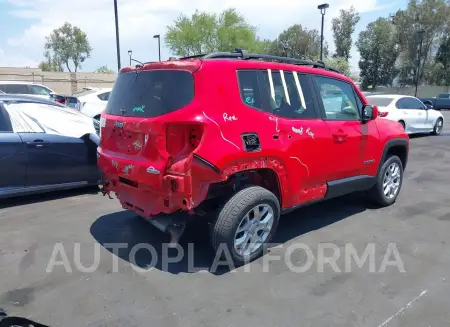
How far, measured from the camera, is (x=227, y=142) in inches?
137

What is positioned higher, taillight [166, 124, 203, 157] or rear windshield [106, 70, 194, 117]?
rear windshield [106, 70, 194, 117]

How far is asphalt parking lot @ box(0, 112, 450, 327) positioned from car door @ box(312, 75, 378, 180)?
0.76 metres

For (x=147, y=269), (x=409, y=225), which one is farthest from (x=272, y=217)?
(x=409, y=225)

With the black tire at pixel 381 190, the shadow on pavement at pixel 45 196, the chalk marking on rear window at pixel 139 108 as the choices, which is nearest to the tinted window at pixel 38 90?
the shadow on pavement at pixel 45 196

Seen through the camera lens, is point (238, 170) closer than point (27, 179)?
Yes

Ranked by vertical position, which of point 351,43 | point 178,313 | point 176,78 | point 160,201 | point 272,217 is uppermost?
point 351,43

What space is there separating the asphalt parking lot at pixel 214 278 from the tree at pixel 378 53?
1807 inches

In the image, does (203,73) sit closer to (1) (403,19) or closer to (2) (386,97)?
(2) (386,97)

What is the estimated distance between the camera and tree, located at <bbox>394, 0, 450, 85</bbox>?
139 ft

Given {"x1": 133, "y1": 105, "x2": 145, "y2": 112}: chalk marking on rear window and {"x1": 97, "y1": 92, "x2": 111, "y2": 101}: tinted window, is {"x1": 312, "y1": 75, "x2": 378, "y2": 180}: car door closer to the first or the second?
{"x1": 133, "y1": 105, "x2": 145, "y2": 112}: chalk marking on rear window

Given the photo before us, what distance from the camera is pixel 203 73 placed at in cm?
352

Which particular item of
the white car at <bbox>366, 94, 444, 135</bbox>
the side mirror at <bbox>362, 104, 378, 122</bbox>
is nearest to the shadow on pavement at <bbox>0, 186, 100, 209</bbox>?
the side mirror at <bbox>362, 104, 378, 122</bbox>

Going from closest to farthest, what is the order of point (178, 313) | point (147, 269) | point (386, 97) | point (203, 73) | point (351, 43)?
point (178, 313) < point (203, 73) < point (147, 269) < point (386, 97) < point (351, 43)

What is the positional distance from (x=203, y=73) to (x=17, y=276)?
252cm
